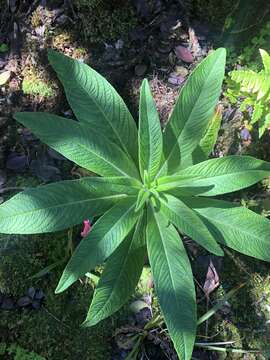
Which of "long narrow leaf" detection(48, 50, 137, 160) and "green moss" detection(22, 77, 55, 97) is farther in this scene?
"green moss" detection(22, 77, 55, 97)

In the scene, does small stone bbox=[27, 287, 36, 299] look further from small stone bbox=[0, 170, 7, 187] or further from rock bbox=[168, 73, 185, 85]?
rock bbox=[168, 73, 185, 85]

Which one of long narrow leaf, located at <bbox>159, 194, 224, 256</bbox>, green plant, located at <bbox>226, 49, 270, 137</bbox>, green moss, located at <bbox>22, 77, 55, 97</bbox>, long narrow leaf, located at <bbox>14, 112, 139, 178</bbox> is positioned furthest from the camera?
green moss, located at <bbox>22, 77, 55, 97</bbox>

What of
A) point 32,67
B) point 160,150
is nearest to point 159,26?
point 32,67

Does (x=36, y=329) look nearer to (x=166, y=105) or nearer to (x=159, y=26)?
(x=166, y=105)

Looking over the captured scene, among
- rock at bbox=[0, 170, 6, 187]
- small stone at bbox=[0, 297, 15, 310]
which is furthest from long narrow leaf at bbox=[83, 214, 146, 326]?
rock at bbox=[0, 170, 6, 187]

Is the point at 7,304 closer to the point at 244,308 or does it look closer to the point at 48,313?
the point at 48,313

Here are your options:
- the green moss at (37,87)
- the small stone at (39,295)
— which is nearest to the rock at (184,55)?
the green moss at (37,87)
